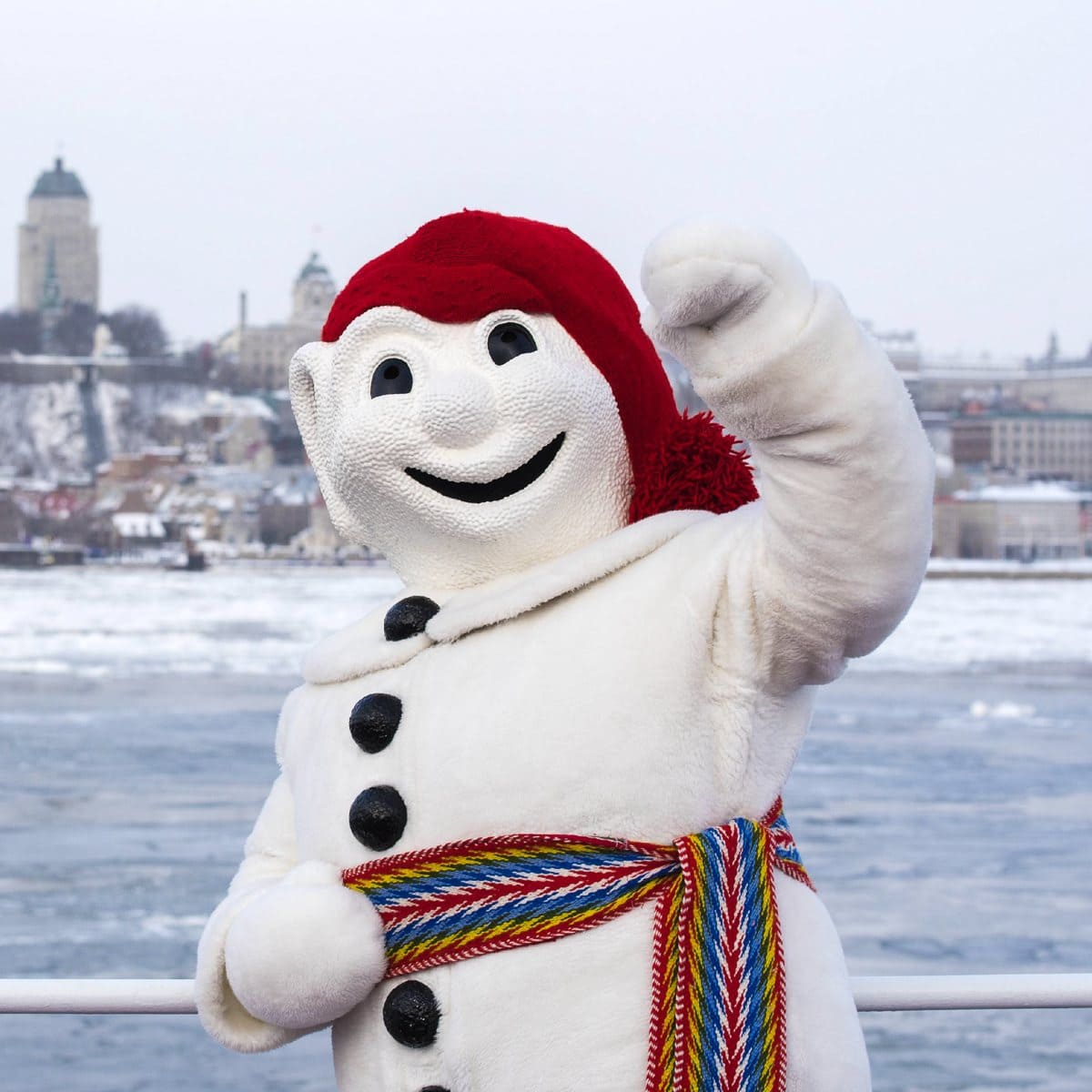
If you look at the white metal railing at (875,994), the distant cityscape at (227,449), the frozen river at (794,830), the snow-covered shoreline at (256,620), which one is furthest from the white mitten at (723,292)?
the distant cityscape at (227,449)

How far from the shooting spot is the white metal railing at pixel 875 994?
3.54 ft

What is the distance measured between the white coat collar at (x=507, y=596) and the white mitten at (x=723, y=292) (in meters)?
0.16

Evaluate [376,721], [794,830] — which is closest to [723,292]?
[376,721]

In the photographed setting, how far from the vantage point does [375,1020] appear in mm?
992

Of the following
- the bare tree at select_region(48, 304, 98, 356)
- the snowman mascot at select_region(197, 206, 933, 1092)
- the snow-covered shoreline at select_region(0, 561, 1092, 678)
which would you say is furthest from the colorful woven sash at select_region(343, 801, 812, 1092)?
the bare tree at select_region(48, 304, 98, 356)

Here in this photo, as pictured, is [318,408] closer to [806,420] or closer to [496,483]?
[496,483]

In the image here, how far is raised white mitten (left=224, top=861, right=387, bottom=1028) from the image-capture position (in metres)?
0.97

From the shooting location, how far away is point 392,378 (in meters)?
1.03

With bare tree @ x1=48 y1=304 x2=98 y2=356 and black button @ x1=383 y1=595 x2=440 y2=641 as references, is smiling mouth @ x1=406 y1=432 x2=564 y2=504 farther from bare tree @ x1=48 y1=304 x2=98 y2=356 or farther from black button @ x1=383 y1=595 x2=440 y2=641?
bare tree @ x1=48 y1=304 x2=98 y2=356

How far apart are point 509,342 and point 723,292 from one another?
0.74 ft

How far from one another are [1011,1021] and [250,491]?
33622 millimetres

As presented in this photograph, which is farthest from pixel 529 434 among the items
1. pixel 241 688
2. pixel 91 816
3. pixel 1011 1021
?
pixel 241 688

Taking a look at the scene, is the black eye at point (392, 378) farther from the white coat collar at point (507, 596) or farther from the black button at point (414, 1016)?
the black button at point (414, 1016)

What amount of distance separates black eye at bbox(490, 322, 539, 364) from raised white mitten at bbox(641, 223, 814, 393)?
17 centimetres
